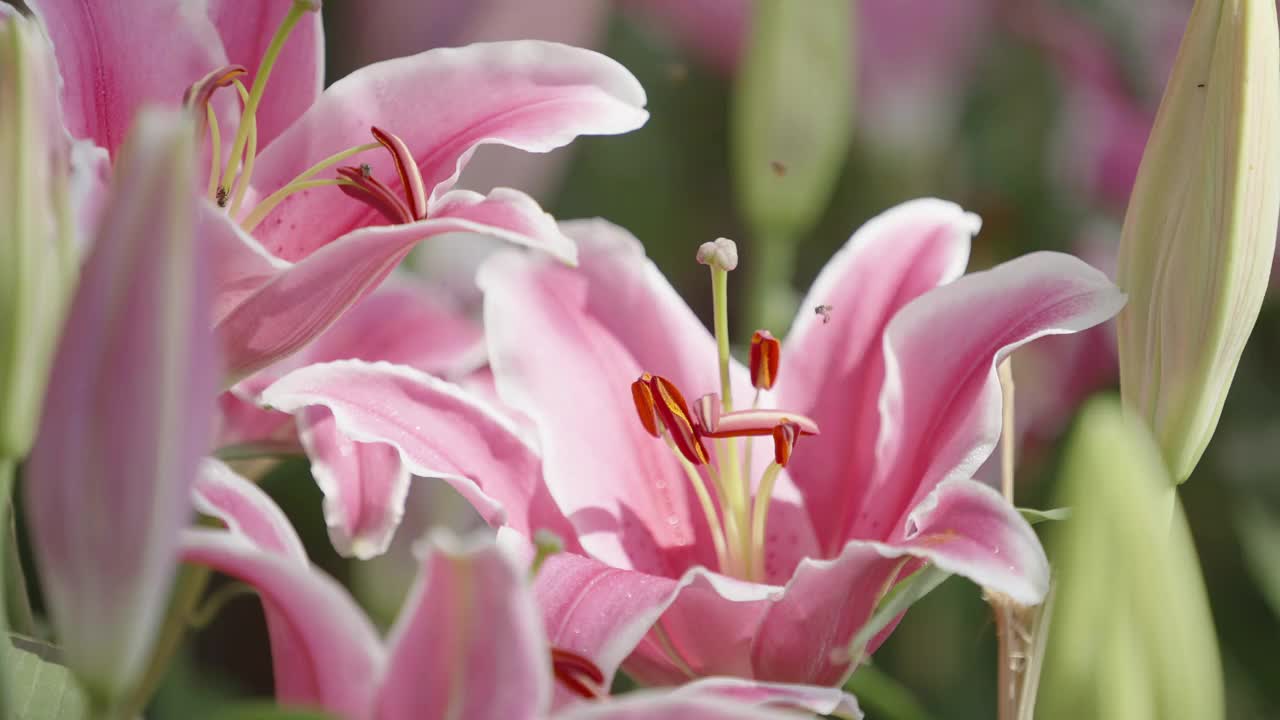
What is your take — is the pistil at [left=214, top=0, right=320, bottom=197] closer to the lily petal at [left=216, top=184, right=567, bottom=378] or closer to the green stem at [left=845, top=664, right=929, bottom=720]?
the lily petal at [left=216, top=184, right=567, bottom=378]

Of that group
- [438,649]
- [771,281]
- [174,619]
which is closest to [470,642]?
[438,649]

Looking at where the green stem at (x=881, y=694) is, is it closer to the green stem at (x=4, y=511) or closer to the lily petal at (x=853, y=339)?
the lily petal at (x=853, y=339)

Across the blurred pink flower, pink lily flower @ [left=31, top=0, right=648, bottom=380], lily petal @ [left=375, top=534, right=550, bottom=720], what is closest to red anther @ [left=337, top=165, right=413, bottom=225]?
pink lily flower @ [left=31, top=0, right=648, bottom=380]

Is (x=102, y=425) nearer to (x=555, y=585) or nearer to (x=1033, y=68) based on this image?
(x=555, y=585)

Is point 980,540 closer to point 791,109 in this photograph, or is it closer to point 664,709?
point 664,709

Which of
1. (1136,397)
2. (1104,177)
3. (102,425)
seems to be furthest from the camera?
(1104,177)

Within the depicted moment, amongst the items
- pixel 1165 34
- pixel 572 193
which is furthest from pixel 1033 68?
pixel 572 193

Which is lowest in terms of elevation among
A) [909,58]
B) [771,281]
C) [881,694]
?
[881,694]
